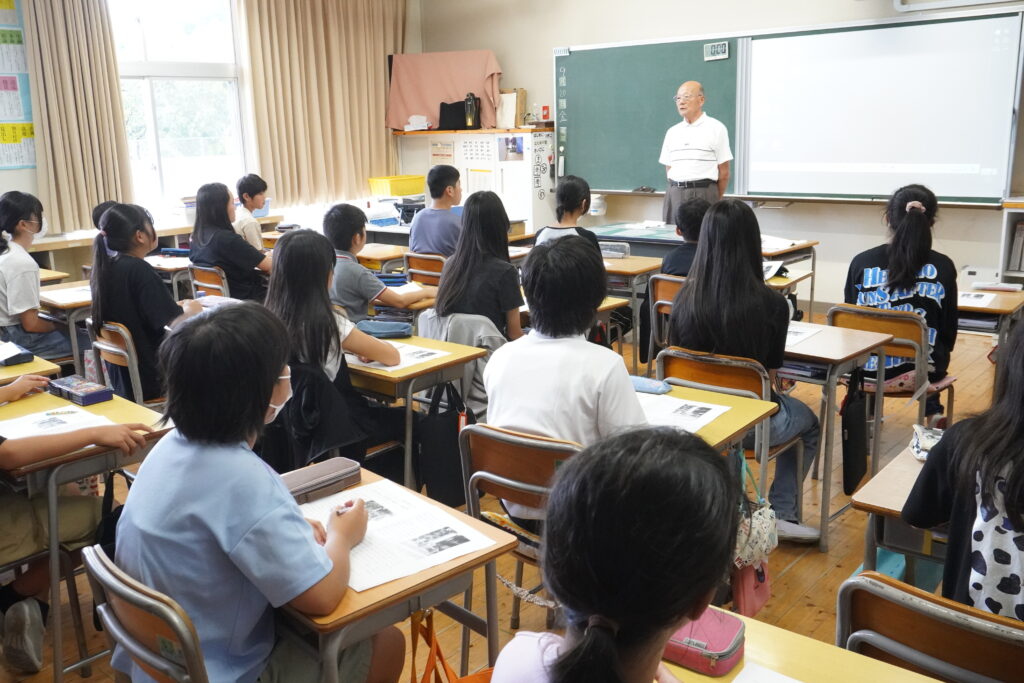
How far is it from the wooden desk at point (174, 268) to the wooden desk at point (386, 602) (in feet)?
14.1

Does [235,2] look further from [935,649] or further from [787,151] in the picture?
[935,649]

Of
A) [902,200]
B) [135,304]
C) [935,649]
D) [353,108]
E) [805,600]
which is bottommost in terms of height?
[805,600]

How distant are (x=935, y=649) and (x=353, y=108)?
A: 25.7 feet

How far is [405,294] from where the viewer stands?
4.10 metres

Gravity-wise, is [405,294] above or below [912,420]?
above

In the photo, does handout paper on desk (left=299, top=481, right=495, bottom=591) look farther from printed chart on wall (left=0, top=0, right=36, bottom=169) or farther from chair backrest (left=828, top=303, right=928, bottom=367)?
printed chart on wall (left=0, top=0, right=36, bottom=169)

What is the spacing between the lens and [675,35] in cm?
705

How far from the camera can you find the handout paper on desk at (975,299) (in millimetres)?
3686

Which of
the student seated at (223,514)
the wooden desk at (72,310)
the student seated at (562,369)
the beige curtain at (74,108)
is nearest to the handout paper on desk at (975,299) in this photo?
the student seated at (562,369)

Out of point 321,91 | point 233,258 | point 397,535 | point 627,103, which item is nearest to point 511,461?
point 397,535

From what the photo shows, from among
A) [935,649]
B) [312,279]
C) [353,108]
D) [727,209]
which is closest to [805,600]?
[727,209]

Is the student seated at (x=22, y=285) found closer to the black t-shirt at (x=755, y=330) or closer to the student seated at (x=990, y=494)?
the black t-shirt at (x=755, y=330)

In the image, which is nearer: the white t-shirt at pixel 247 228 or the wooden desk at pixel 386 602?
the wooden desk at pixel 386 602

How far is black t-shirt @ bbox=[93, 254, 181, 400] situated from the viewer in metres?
3.47
